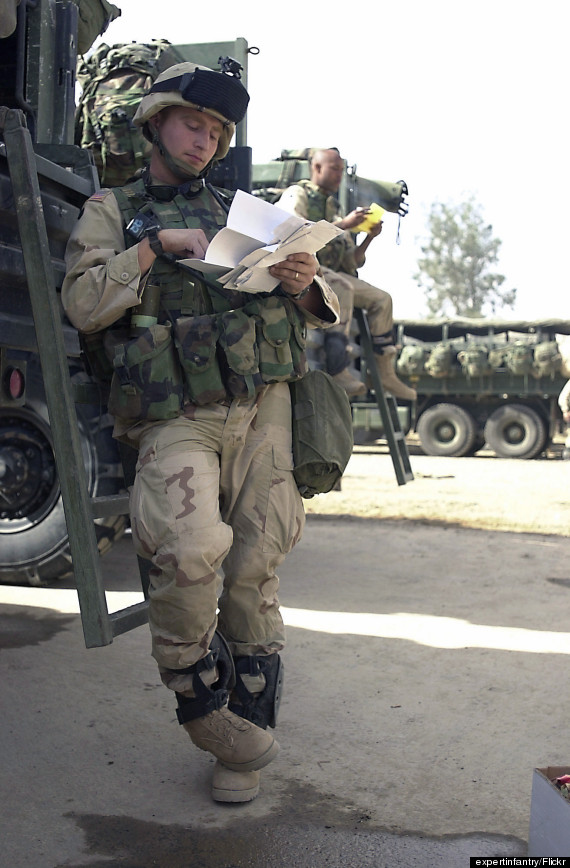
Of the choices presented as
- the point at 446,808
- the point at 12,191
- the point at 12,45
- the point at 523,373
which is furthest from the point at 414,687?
the point at 523,373

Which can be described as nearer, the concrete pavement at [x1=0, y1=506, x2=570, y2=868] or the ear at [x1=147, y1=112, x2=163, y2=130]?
the concrete pavement at [x1=0, y1=506, x2=570, y2=868]

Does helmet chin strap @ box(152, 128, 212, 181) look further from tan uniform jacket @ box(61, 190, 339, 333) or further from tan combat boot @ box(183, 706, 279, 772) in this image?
tan combat boot @ box(183, 706, 279, 772)

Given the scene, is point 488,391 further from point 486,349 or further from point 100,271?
point 100,271

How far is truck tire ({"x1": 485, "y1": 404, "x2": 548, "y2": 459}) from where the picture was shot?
1681 centimetres

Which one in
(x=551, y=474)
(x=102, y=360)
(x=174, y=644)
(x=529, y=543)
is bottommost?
(x=551, y=474)

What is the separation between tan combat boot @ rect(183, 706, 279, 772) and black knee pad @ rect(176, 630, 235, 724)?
24 mm

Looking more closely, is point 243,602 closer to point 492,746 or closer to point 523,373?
point 492,746

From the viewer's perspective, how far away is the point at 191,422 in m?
2.44

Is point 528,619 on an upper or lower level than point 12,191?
lower

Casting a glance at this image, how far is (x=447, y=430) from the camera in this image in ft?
57.9

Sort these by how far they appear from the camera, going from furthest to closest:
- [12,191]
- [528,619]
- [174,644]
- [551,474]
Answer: [551,474], [528,619], [12,191], [174,644]

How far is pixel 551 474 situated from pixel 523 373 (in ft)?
12.5

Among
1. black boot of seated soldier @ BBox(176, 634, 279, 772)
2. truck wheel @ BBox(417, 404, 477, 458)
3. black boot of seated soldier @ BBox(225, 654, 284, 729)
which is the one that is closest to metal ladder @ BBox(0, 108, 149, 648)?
black boot of seated soldier @ BBox(176, 634, 279, 772)

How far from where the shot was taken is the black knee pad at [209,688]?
236cm
